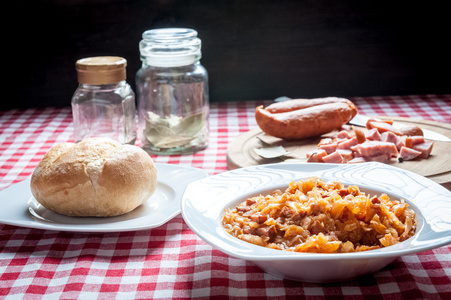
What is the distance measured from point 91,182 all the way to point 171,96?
827 mm

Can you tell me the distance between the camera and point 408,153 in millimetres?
1904

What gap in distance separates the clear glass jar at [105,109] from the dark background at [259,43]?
3.67 ft

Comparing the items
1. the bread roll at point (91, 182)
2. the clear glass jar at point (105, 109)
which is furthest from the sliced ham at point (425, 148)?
the clear glass jar at point (105, 109)

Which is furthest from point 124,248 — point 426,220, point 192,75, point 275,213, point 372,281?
point 192,75

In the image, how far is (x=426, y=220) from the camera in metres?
1.23

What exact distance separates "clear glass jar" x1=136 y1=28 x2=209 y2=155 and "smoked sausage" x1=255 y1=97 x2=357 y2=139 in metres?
0.28

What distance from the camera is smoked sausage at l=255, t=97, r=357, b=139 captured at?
2.14 meters

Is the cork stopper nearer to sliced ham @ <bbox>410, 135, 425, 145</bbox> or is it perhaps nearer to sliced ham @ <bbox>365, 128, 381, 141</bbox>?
sliced ham @ <bbox>365, 128, 381, 141</bbox>

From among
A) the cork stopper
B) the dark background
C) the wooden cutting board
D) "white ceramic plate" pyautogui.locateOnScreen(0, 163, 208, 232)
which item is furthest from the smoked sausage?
the dark background

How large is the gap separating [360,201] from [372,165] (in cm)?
34

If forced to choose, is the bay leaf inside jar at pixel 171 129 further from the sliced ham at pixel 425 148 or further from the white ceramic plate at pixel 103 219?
the sliced ham at pixel 425 148

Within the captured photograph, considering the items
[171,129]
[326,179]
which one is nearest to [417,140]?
[326,179]

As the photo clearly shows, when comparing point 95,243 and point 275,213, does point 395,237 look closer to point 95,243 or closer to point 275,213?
point 275,213

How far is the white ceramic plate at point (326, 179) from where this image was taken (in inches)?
42.9
